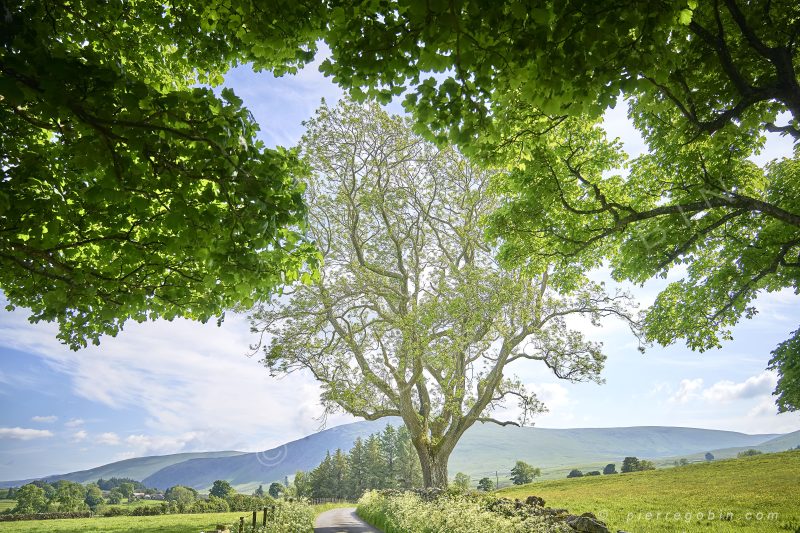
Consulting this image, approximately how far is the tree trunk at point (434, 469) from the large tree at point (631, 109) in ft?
39.8

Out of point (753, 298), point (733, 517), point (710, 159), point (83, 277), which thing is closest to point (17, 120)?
point (83, 277)

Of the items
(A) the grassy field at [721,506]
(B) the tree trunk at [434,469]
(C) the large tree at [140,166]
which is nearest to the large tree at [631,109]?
(C) the large tree at [140,166]

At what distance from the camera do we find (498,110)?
23.8 ft

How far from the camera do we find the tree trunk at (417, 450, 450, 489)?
20.8m

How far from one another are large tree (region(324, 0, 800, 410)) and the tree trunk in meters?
12.1

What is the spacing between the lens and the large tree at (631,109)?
4.14 m

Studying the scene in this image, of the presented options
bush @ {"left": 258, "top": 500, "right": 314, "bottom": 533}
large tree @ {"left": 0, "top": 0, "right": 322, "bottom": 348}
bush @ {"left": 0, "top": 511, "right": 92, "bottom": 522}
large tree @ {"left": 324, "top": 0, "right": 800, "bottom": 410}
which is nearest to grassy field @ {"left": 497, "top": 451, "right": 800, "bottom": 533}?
large tree @ {"left": 324, "top": 0, "right": 800, "bottom": 410}

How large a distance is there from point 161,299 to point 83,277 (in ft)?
5.87

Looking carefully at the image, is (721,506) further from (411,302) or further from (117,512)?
(117,512)

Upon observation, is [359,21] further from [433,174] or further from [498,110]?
[433,174]

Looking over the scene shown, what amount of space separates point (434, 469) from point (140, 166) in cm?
1986

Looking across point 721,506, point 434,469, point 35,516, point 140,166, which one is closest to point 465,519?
point 434,469

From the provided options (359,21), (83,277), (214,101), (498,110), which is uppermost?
(498,110)

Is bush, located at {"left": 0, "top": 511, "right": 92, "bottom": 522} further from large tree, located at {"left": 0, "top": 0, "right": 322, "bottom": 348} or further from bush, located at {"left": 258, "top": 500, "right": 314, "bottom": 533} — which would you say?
large tree, located at {"left": 0, "top": 0, "right": 322, "bottom": 348}
